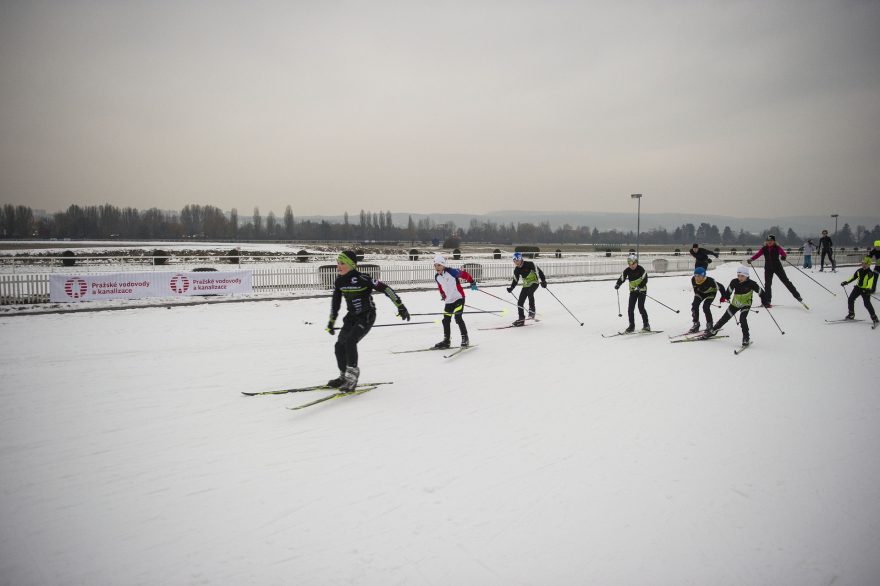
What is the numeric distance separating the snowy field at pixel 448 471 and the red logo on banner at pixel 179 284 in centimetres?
861

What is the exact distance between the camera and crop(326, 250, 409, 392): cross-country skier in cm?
716

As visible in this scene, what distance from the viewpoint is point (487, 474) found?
15.3 feet

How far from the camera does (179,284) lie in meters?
17.9

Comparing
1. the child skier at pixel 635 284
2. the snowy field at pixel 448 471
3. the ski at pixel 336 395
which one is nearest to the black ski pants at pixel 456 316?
the snowy field at pixel 448 471

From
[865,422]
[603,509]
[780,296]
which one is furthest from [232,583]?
[780,296]

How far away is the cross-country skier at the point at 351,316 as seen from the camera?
7160 millimetres

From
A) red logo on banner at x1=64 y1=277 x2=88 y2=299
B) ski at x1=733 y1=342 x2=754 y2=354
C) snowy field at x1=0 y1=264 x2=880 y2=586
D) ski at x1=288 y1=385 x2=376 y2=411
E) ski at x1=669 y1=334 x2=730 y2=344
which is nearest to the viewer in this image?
snowy field at x1=0 y1=264 x2=880 y2=586

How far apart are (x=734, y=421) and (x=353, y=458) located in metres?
4.87

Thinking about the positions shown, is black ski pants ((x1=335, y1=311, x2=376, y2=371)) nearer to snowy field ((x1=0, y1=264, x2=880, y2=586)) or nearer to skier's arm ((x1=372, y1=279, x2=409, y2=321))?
skier's arm ((x1=372, y1=279, x2=409, y2=321))

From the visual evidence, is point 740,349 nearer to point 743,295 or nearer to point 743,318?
point 743,318

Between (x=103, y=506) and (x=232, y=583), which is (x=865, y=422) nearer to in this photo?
(x=232, y=583)

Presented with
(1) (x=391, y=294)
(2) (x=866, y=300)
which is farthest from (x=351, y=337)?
(2) (x=866, y=300)

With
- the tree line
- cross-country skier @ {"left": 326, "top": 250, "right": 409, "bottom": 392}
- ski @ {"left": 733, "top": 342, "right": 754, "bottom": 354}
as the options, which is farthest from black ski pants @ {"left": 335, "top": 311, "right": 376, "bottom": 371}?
the tree line

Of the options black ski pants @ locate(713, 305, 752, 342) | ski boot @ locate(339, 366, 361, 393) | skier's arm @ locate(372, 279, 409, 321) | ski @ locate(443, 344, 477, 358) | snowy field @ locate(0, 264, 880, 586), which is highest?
skier's arm @ locate(372, 279, 409, 321)
